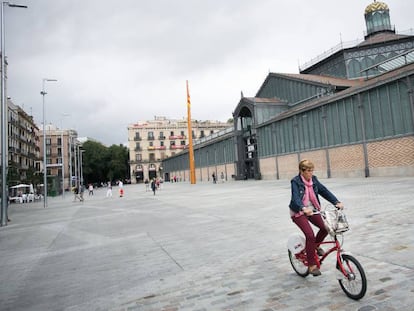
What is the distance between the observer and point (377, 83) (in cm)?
2291

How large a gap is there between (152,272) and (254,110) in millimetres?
35596

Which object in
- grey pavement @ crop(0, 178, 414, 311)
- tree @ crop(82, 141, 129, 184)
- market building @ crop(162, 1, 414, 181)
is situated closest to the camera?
grey pavement @ crop(0, 178, 414, 311)

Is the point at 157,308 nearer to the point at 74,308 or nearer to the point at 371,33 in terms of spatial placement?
the point at 74,308

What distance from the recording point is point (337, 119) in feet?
88.4

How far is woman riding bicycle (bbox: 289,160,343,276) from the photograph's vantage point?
427 centimetres

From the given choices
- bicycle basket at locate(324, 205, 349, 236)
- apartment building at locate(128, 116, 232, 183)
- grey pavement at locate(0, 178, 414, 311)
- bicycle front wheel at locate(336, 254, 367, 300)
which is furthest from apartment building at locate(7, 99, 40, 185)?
bicycle front wheel at locate(336, 254, 367, 300)

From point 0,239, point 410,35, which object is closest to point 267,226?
point 0,239

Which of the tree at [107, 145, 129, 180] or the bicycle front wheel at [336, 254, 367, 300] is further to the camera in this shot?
the tree at [107, 145, 129, 180]

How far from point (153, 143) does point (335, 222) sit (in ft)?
302

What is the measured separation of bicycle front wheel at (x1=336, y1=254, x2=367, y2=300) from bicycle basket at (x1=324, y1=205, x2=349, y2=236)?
318mm

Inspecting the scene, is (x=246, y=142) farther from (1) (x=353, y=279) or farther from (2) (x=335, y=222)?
(1) (x=353, y=279)

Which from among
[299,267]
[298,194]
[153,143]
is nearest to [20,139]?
[153,143]

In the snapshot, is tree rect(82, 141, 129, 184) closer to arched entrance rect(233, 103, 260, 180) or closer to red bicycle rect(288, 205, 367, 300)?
arched entrance rect(233, 103, 260, 180)

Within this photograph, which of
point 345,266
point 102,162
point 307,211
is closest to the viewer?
point 345,266
